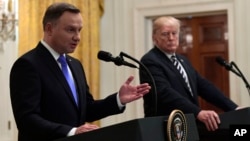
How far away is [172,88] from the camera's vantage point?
2.67 meters

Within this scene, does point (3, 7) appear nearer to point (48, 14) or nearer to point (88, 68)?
point (88, 68)

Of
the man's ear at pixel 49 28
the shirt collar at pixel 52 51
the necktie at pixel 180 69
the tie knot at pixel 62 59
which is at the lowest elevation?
the necktie at pixel 180 69

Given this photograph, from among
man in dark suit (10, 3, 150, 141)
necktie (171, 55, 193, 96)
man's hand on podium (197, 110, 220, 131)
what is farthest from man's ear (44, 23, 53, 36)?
necktie (171, 55, 193, 96)

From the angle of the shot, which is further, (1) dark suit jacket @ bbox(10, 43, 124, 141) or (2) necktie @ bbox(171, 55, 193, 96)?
(2) necktie @ bbox(171, 55, 193, 96)

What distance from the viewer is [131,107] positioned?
471 centimetres

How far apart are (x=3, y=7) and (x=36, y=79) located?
6.26 feet

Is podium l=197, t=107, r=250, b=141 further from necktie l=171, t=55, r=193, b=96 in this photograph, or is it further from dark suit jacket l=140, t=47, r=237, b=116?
necktie l=171, t=55, r=193, b=96

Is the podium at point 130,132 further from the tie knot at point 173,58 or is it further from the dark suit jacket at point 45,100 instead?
the tie knot at point 173,58

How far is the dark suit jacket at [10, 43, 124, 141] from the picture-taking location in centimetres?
180

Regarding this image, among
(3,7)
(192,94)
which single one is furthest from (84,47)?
(192,94)

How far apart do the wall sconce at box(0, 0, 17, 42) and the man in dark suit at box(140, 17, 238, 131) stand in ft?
4.53

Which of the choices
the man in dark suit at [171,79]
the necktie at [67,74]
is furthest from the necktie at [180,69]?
the necktie at [67,74]

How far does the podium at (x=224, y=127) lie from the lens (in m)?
2.41

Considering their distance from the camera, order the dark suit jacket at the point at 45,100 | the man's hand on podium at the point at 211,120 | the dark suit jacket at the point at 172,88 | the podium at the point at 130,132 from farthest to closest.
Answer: the dark suit jacket at the point at 172,88 < the man's hand on podium at the point at 211,120 < the dark suit jacket at the point at 45,100 < the podium at the point at 130,132
